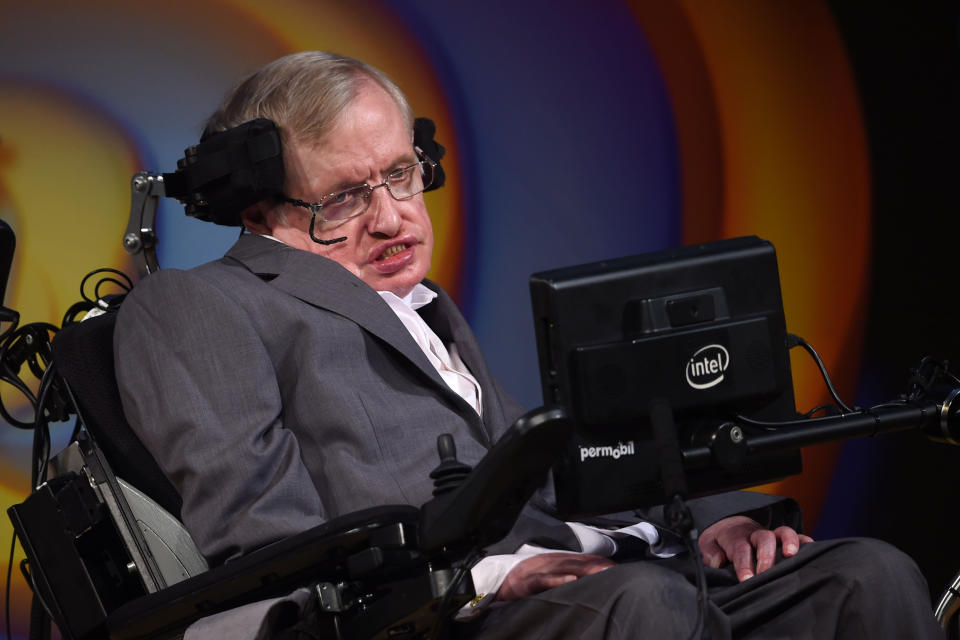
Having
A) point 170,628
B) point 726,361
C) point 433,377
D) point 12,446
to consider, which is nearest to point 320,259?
point 433,377

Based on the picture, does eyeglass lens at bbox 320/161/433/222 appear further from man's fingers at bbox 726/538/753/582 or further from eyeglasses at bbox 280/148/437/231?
man's fingers at bbox 726/538/753/582

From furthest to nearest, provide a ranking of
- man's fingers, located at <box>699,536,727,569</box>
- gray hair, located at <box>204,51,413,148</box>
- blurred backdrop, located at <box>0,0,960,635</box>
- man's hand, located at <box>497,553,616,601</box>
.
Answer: blurred backdrop, located at <box>0,0,960,635</box> < gray hair, located at <box>204,51,413,148</box> < man's fingers, located at <box>699,536,727,569</box> < man's hand, located at <box>497,553,616,601</box>

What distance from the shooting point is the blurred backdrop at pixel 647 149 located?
2.53 m

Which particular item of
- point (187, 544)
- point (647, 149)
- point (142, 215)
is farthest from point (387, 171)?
point (647, 149)

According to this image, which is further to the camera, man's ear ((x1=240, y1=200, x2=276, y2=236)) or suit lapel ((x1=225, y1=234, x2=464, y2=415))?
man's ear ((x1=240, y1=200, x2=276, y2=236))

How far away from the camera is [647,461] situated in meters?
1.21

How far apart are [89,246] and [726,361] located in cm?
171

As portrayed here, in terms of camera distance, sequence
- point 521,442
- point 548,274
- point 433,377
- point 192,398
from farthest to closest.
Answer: point 433,377, point 192,398, point 548,274, point 521,442

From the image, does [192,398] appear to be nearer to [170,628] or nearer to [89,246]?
[170,628]

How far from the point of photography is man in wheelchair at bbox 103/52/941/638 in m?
1.38

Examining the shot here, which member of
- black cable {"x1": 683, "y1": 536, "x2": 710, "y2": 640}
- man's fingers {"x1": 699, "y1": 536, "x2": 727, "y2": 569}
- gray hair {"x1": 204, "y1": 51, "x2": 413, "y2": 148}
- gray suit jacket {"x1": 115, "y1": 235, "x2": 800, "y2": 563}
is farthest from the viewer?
gray hair {"x1": 204, "y1": 51, "x2": 413, "y2": 148}

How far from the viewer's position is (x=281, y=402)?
1.64 m

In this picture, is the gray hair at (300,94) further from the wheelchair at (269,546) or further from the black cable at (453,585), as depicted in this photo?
the black cable at (453,585)

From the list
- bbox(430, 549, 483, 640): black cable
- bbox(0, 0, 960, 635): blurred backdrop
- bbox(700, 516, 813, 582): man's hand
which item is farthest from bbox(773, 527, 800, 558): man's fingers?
bbox(0, 0, 960, 635): blurred backdrop
